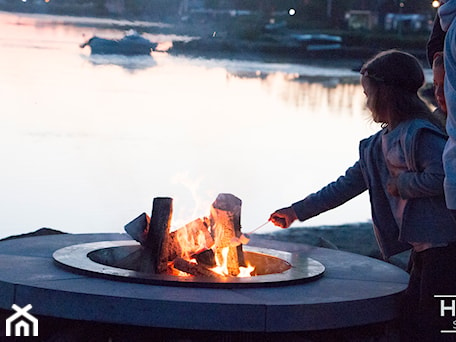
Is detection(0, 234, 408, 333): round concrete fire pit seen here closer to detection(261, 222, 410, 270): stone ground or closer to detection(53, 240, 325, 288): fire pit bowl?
detection(53, 240, 325, 288): fire pit bowl

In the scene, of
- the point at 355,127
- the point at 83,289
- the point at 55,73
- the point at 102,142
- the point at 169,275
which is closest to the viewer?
the point at 83,289

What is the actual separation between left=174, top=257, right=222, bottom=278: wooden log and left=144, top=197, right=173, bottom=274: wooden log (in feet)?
0.20

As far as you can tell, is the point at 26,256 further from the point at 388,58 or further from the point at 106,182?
the point at 106,182

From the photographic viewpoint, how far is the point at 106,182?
11.1 meters

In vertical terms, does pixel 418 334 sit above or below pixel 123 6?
below

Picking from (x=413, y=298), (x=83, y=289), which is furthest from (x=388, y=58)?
(x=83, y=289)

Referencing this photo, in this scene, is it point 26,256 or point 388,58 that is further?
point 26,256

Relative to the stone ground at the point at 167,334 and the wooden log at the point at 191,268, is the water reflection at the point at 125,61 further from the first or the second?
the stone ground at the point at 167,334

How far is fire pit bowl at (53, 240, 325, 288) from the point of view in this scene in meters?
4.07

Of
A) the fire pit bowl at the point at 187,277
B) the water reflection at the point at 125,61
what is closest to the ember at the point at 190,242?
the fire pit bowl at the point at 187,277

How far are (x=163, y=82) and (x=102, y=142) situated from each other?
917cm

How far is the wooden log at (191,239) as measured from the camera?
455 centimetres

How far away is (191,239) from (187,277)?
46 centimetres

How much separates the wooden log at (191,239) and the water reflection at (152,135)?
0.69ft
